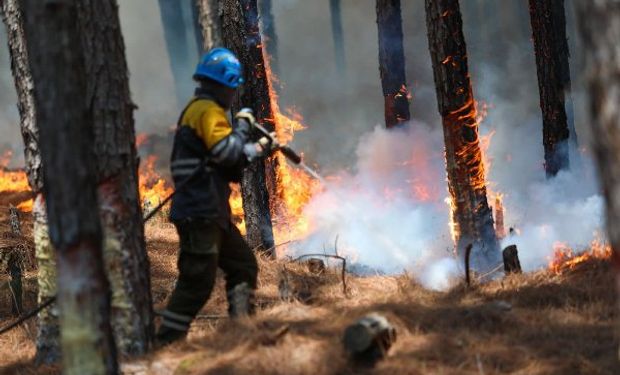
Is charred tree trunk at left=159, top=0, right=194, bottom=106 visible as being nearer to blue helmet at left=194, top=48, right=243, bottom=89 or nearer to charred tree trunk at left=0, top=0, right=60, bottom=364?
charred tree trunk at left=0, top=0, right=60, bottom=364

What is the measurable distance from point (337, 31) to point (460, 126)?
53.4ft

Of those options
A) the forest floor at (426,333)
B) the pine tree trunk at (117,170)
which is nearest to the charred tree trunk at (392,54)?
the forest floor at (426,333)

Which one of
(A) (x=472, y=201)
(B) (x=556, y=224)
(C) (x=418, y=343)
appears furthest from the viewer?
(B) (x=556, y=224)

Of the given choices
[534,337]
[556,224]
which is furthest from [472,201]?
[534,337]

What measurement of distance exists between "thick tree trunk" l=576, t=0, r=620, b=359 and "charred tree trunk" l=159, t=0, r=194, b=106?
1827 cm

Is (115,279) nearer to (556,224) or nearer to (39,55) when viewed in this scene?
(39,55)

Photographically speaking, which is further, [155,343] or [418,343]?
[155,343]

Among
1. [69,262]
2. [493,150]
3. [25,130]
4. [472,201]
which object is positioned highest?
[493,150]

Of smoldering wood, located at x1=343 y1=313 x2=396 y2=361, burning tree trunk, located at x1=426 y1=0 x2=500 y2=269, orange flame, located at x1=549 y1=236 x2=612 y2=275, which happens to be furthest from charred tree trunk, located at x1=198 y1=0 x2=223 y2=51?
smoldering wood, located at x1=343 y1=313 x2=396 y2=361

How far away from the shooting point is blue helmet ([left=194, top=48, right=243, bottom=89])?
476cm

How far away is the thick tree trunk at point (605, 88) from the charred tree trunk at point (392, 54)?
11.1m

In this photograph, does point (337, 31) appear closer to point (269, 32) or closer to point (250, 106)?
point (269, 32)

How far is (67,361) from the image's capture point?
10.3 feet

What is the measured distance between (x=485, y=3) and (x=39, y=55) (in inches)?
1015
